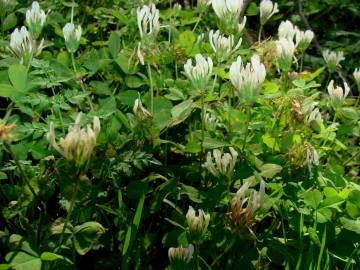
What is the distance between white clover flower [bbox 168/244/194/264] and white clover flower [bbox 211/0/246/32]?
0.78 meters

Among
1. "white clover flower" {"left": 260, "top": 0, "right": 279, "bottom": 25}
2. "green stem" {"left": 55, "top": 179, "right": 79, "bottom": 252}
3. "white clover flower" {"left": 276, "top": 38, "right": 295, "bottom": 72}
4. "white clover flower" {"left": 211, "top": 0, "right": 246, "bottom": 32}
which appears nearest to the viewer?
"green stem" {"left": 55, "top": 179, "right": 79, "bottom": 252}

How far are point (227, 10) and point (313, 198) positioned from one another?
667 millimetres

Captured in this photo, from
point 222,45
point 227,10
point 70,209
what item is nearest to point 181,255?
point 70,209

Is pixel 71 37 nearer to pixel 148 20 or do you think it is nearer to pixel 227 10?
pixel 148 20

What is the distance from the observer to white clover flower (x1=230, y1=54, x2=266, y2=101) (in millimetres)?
1678

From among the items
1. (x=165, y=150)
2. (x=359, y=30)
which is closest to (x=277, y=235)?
(x=165, y=150)

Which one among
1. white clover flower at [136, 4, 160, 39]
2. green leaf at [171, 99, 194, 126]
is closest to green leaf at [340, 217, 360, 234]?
green leaf at [171, 99, 194, 126]

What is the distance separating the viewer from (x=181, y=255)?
162 cm

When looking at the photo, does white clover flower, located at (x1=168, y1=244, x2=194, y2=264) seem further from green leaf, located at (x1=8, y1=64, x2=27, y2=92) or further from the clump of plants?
green leaf, located at (x1=8, y1=64, x2=27, y2=92)

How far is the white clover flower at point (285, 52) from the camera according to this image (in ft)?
6.95

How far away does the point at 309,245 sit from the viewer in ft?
6.12

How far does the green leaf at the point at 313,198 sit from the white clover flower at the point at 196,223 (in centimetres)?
36

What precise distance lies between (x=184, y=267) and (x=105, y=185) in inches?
17.7

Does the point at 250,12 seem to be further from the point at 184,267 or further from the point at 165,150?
the point at 184,267
